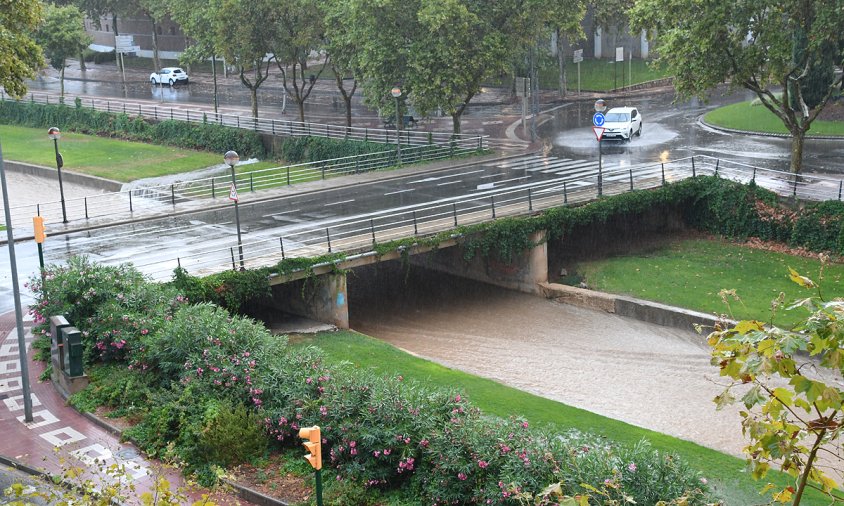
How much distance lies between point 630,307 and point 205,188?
66.9 feet

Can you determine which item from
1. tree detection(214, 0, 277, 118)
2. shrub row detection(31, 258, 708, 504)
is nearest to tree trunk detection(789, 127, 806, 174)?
shrub row detection(31, 258, 708, 504)

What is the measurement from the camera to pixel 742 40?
3478cm

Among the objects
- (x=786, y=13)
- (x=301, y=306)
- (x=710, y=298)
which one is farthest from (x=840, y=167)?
(x=301, y=306)

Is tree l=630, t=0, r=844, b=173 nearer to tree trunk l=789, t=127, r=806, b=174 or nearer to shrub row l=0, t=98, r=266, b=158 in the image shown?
tree trunk l=789, t=127, r=806, b=174

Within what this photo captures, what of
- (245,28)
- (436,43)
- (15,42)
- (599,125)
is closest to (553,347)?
(599,125)

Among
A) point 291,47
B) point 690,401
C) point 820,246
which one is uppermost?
point 291,47

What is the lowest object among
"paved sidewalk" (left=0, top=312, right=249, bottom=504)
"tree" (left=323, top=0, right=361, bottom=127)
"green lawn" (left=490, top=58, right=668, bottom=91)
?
"paved sidewalk" (left=0, top=312, right=249, bottom=504)

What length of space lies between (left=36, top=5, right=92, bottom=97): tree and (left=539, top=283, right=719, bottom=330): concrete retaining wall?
49538 millimetres

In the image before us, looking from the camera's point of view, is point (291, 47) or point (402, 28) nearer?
point (402, 28)

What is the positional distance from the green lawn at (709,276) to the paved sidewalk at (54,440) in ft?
58.6

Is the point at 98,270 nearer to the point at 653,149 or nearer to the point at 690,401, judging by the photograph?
the point at 690,401

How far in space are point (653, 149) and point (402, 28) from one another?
1277cm

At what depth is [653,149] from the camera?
44344mm

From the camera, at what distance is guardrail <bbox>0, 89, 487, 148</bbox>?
1891 inches
